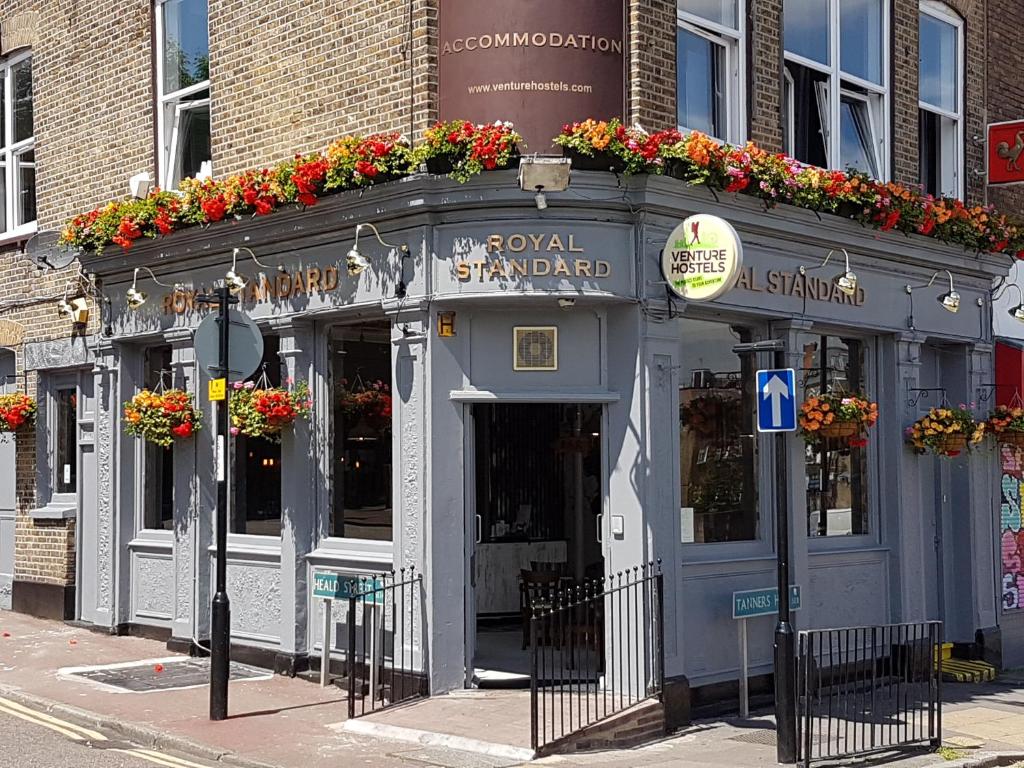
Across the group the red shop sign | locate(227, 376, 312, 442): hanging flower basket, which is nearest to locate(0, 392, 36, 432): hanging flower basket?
locate(227, 376, 312, 442): hanging flower basket

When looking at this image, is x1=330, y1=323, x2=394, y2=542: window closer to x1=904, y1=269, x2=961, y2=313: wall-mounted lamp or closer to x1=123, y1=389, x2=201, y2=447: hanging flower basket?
x1=123, y1=389, x2=201, y2=447: hanging flower basket

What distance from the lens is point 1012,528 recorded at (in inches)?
635

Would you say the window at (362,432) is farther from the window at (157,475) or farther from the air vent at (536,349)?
the window at (157,475)

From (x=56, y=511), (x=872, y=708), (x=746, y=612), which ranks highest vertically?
(x=56, y=511)

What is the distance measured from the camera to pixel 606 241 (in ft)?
37.7

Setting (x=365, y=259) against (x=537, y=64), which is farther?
(x=365, y=259)

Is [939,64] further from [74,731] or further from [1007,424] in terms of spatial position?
[74,731]

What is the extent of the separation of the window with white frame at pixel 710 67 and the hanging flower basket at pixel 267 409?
4.42m

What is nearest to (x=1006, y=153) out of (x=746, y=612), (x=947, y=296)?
(x=947, y=296)

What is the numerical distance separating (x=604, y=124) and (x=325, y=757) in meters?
5.44

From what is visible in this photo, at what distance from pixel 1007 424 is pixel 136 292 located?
379 inches

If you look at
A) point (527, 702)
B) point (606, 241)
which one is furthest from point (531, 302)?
point (527, 702)

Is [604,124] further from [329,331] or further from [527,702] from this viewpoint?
[527,702]

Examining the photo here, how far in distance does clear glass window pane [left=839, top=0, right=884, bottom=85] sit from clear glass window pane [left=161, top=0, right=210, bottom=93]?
22.1 ft
